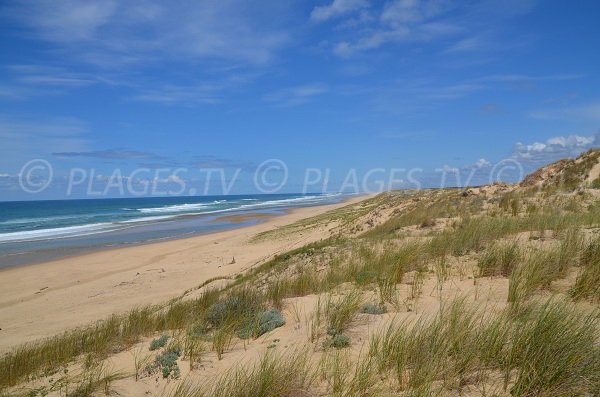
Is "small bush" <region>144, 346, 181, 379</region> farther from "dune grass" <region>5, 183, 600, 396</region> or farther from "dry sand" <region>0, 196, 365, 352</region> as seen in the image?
"dry sand" <region>0, 196, 365, 352</region>

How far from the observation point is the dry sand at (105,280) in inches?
466

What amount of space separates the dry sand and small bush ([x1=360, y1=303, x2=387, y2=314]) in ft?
27.0

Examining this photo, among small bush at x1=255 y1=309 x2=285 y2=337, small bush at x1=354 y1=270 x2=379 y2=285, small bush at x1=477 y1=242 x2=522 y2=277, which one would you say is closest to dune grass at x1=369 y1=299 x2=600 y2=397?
small bush at x1=255 y1=309 x2=285 y2=337

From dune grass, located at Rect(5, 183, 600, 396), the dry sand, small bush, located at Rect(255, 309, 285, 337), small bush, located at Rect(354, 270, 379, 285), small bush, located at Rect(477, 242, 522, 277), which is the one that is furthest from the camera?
the dry sand

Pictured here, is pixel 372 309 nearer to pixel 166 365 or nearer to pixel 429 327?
pixel 429 327

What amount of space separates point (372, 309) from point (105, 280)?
14931 mm

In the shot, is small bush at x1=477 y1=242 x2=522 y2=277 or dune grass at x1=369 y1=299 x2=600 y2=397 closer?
dune grass at x1=369 y1=299 x2=600 y2=397

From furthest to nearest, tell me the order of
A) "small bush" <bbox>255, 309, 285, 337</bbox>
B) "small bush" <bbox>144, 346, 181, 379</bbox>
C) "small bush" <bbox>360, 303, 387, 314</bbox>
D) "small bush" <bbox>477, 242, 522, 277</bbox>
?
"small bush" <bbox>477, 242, 522, 277</bbox> < "small bush" <bbox>255, 309, 285, 337</bbox> < "small bush" <bbox>360, 303, 387, 314</bbox> < "small bush" <bbox>144, 346, 181, 379</bbox>

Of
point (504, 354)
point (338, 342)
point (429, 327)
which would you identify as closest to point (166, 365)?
point (338, 342)

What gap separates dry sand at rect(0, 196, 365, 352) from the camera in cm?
1183

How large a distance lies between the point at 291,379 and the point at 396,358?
937 mm

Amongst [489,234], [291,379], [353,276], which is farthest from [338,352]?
[489,234]

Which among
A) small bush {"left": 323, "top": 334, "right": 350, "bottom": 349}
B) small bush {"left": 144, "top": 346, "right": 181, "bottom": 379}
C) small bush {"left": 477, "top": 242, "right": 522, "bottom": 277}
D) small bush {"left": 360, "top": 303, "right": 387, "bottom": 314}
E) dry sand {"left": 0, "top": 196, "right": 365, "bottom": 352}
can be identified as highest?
small bush {"left": 477, "top": 242, "right": 522, "bottom": 277}

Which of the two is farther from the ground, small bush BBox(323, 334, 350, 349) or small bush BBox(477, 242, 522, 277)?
small bush BBox(477, 242, 522, 277)
